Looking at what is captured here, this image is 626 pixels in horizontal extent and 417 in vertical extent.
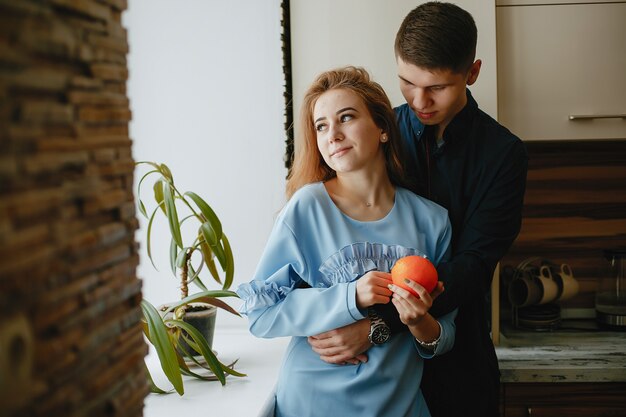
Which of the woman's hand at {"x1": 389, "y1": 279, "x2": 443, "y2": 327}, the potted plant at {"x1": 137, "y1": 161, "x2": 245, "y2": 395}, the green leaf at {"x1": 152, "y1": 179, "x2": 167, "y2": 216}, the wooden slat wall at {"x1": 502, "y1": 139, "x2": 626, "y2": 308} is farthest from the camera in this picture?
the wooden slat wall at {"x1": 502, "y1": 139, "x2": 626, "y2": 308}

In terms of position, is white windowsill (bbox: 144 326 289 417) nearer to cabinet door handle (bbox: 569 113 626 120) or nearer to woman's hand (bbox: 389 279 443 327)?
woman's hand (bbox: 389 279 443 327)

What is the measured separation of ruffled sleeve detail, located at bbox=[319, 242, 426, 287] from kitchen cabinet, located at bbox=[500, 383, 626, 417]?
87 centimetres

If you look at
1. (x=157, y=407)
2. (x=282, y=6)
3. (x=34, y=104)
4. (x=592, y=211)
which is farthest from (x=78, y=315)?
(x=592, y=211)

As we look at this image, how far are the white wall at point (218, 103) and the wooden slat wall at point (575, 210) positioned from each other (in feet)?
3.47

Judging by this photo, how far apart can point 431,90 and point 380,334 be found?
0.60 meters

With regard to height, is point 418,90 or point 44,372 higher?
point 418,90

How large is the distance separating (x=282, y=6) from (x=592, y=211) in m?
1.48

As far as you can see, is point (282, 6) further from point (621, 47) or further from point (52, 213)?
point (52, 213)

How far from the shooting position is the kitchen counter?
1.95 metres

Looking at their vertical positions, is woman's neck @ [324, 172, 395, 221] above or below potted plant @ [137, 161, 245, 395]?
above

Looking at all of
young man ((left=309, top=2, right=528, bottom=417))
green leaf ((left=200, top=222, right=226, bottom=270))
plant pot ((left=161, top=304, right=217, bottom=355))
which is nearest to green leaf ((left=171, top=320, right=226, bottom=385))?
plant pot ((left=161, top=304, right=217, bottom=355))

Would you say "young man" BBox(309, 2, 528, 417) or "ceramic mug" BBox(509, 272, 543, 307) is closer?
"young man" BBox(309, 2, 528, 417)

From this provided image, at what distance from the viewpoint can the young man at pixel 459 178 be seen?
1.45 meters

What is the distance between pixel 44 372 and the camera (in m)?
0.48
